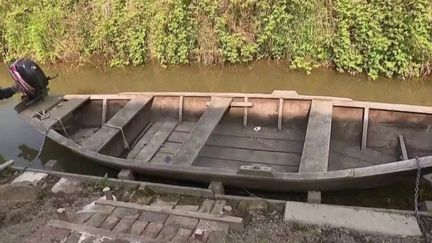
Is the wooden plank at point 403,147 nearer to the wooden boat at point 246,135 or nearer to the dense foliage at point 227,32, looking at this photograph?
the wooden boat at point 246,135

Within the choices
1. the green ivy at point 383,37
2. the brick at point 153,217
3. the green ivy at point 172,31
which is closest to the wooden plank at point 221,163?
the brick at point 153,217

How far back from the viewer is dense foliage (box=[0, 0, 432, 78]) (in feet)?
23.0

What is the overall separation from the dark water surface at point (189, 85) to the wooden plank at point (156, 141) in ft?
2.78

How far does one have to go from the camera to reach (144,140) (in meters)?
5.54

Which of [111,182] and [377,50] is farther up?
[377,50]

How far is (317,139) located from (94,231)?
7.86ft

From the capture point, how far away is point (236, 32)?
26.9 ft

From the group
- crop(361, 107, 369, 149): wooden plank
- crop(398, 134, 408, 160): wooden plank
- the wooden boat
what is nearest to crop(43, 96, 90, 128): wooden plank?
the wooden boat

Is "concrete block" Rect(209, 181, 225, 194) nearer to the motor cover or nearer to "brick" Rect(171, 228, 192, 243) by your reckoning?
"brick" Rect(171, 228, 192, 243)

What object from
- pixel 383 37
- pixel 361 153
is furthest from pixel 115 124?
→ pixel 383 37

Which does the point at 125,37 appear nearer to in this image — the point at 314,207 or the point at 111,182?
the point at 111,182

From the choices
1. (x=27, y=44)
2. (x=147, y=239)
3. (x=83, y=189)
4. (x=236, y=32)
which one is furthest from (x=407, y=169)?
(x=27, y=44)

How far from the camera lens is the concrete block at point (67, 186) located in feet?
14.5

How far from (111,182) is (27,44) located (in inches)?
244
